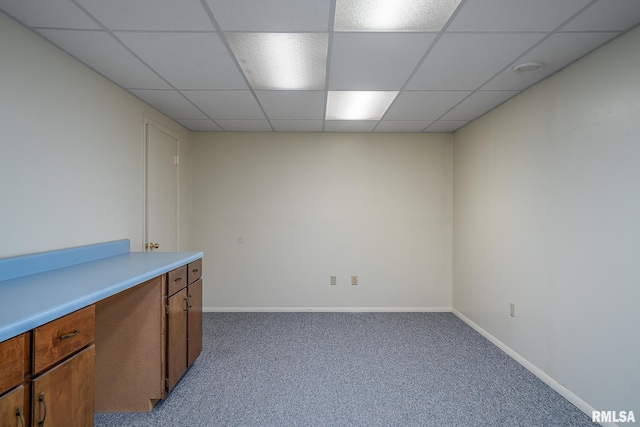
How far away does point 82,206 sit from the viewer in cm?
200

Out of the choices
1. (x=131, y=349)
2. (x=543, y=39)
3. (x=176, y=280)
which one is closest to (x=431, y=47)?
(x=543, y=39)

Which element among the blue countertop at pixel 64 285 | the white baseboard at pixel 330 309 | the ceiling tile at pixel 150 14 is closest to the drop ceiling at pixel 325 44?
the ceiling tile at pixel 150 14

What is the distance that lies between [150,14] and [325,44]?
93 centimetres

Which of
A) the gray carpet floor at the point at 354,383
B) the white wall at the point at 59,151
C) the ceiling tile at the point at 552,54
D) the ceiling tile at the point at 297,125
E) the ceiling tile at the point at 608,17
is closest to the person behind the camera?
the ceiling tile at the point at 608,17

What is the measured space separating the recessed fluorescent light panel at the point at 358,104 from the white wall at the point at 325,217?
2.25 ft

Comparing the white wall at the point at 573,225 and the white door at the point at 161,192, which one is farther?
the white door at the point at 161,192

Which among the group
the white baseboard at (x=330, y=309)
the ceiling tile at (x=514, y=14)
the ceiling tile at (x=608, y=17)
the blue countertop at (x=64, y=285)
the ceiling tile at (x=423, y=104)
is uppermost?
the ceiling tile at (x=423, y=104)

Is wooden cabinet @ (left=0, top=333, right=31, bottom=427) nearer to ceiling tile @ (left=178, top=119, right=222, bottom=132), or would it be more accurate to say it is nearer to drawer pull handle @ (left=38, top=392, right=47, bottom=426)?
drawer pull handle @ (left=38, top=392, right=47, bottom=426)

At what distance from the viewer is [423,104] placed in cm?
277

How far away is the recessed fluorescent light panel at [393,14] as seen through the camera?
1.43 metres

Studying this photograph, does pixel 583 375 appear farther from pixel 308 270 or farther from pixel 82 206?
pixel 82 206

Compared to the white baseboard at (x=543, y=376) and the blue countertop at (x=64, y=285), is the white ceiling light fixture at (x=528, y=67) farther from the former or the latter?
the blue countertop at (x=64, y=285)

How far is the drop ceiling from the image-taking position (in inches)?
57.6

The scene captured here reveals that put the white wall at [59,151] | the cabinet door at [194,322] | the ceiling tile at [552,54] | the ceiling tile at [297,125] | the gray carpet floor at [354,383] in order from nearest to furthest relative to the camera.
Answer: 1. the white wall at [59,151]
2. the ceiling tile at [552,54]
3. the gray carpet floor at [354,383]
4. the cabinet door at [194,322]
5. the ceiling tile at [297,125]
